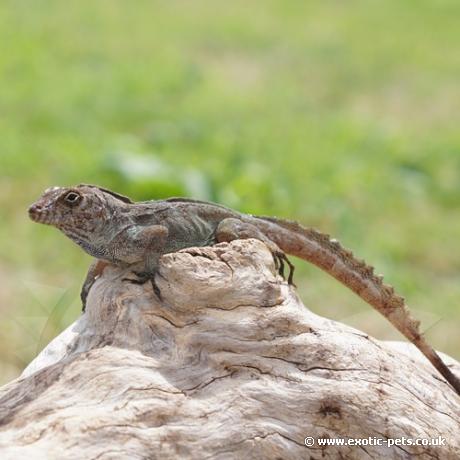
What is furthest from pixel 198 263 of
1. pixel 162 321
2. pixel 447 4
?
pixel 447 4

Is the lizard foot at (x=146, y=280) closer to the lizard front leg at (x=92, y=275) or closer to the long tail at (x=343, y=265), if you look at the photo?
the lizard front leg at (x=92, y=275)

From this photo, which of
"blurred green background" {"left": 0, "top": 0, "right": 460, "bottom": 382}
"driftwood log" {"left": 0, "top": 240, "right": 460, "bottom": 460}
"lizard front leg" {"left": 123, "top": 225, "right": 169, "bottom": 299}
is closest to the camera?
"driftwood log" {"left": 0, "top": 240, "right": 460, "bottom": 460}

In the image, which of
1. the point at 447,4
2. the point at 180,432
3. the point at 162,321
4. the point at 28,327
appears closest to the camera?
the point at 180,432

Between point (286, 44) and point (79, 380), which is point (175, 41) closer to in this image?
point (286, 44)

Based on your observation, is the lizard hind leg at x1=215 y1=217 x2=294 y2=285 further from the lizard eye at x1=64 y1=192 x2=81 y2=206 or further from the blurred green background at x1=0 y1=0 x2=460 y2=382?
the blurred green background at x1=0 y1=0 x2=460 y2=382

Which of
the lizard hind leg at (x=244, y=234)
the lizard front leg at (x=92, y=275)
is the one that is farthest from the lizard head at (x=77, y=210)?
the lizard hind leg at (x=244, y=234)

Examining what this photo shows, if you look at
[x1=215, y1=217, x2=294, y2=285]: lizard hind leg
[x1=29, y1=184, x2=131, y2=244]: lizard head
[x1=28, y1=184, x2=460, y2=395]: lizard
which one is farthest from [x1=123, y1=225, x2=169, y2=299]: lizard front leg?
[x1=215, y1=217, x2=294, y2=285]: lizard hind leg
